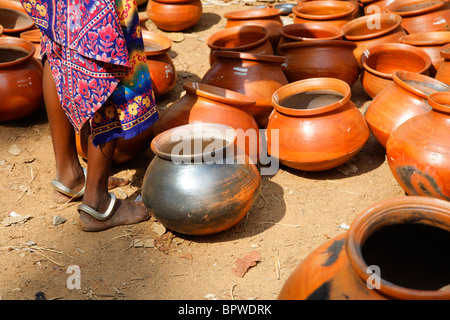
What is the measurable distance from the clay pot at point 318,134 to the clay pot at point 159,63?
147 centimetres

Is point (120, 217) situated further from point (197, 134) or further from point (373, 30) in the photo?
point (373, 30)

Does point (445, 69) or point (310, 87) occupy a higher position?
point (445, 69)

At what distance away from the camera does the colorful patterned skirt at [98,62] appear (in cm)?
225

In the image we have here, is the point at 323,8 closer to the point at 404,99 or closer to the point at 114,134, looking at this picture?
the point at 404,99

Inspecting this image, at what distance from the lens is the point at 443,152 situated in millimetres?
2602

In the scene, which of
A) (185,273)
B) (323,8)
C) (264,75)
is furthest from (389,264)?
(323,8)

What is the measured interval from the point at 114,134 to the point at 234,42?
2.39 meters

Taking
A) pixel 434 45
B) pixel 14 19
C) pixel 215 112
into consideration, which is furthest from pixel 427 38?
pixel 14 19

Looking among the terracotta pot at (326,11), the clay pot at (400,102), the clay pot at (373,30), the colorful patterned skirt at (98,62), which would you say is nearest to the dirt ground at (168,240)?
the clay pot at (400,102)

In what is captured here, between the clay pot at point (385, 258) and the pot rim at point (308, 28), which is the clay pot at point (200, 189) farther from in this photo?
the pot rim at point (308, 28)

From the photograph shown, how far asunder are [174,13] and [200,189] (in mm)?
4114

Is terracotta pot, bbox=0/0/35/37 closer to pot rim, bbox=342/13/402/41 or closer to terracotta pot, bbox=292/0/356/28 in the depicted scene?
terracotta pot, bbox=292/0/356/28

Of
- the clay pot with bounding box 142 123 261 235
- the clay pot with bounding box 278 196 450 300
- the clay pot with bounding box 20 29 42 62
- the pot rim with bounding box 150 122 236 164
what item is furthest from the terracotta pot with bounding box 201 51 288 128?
the clay pot with bounding box 278 196 450 300

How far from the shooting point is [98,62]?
2326 mm
